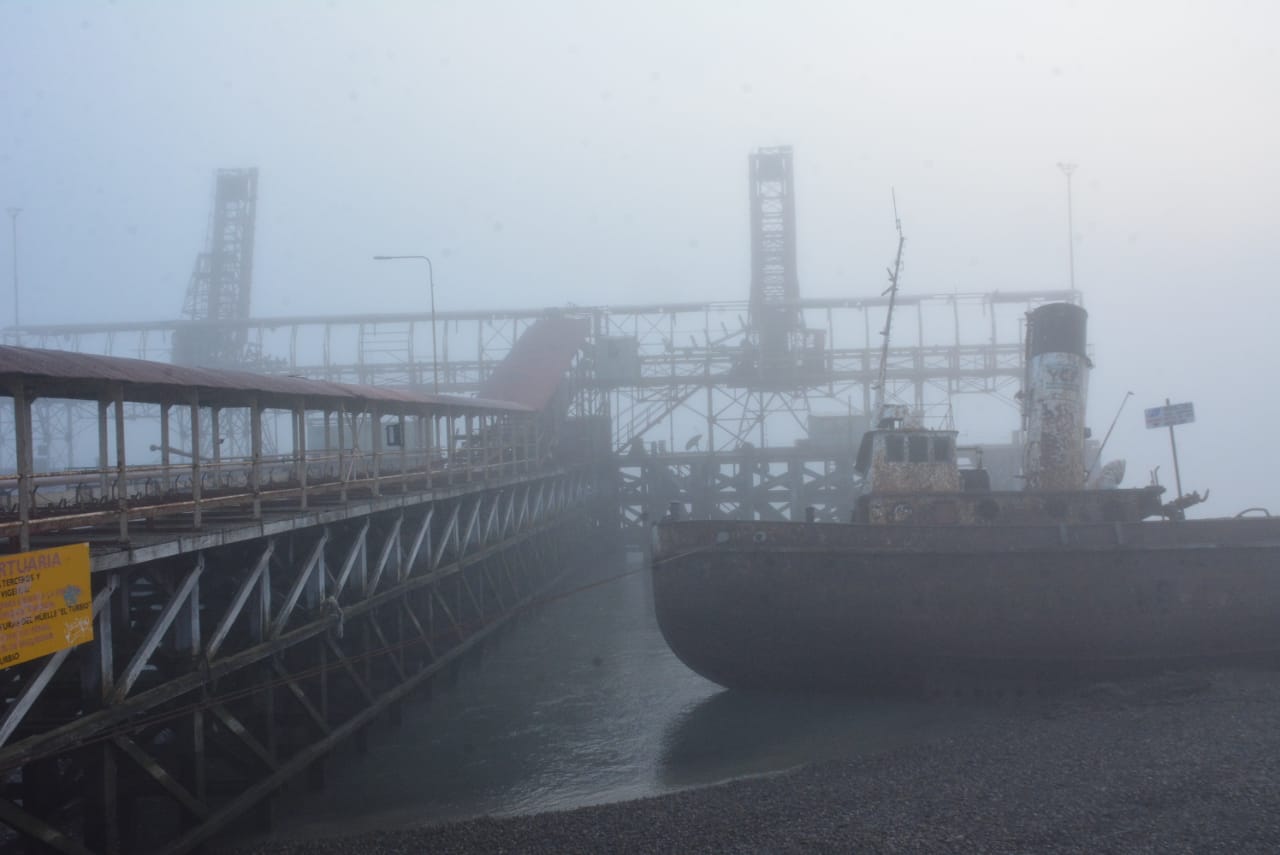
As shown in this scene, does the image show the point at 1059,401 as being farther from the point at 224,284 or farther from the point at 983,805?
the point at 224,284

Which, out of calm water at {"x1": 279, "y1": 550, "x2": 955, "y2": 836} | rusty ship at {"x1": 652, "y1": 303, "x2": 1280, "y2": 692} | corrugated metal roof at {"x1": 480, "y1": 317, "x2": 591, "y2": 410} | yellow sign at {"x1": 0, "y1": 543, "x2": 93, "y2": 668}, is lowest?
calm water at {"x1": 279, "y1": 550, "x2": 955, "y2": 836}

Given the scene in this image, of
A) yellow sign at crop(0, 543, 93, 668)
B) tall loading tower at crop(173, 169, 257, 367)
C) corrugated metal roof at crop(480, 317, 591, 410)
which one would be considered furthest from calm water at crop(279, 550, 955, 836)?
tall loading tower at crop(173, 169, 257, 367)

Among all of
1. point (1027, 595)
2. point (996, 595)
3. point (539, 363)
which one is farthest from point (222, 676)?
point (539, 363)

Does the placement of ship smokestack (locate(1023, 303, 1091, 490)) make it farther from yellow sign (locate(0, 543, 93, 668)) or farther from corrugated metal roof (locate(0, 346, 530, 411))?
yellow sign (locate(0, 543, 93, 668))

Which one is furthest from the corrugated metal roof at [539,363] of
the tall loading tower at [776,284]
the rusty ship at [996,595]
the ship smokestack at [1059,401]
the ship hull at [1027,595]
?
the ship hull at [1027,595]

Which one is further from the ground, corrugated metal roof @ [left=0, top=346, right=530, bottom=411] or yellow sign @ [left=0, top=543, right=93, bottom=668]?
corrugated metal roof @ [left=0, top=346, right=530, bottom=411]

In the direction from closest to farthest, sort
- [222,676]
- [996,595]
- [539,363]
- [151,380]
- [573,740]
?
[151,380] → [222,676] → [573,740] → [996,595] → [539,363]

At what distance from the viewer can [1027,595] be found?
14.1 meters

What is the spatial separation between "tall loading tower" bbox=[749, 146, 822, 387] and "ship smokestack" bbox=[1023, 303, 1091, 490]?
16877 millimetres

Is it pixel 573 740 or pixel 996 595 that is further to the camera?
pixel 996 595

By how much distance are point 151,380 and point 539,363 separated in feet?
78.2

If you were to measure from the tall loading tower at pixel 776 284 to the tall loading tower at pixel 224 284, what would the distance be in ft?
70.6

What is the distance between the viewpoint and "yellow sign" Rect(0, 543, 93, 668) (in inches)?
256

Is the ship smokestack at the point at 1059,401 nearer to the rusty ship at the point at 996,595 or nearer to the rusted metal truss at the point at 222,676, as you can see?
the rusty ship at the point at 996,595
